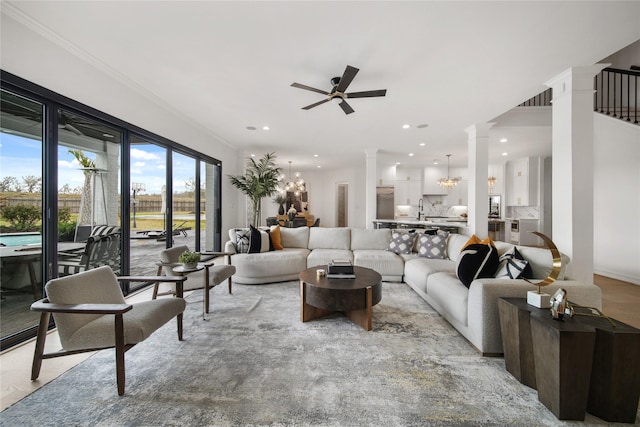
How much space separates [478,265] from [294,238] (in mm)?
3113

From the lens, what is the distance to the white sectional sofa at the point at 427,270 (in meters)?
1.97

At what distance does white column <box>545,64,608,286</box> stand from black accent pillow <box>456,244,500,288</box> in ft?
3.27

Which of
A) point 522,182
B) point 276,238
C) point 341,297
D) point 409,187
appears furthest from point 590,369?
point 409,187

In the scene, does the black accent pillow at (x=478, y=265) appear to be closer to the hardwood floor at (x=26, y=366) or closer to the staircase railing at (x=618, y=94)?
the hardwood floor at (x=26, y=366)

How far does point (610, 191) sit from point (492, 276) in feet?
13.4

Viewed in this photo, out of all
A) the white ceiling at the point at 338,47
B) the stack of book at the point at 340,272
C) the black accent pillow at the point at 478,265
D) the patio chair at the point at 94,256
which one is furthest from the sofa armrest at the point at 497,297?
the patio chair at the point at 94,256

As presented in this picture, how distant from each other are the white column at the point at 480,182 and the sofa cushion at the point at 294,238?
125 inches

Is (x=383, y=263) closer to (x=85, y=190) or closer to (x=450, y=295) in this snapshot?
(x=450, y=295)

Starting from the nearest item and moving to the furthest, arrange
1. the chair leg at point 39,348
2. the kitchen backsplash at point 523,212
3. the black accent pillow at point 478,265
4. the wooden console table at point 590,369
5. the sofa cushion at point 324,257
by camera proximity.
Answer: the wooden console table at point 590,369 → the chair leg at point 39,348 → the black accent pillow at point 478,265 → the sofa cushion at point 324,257 → the kitchen backsplash at point 523,212

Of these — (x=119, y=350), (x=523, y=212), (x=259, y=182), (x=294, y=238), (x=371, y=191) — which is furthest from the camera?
(x=523, y=212)

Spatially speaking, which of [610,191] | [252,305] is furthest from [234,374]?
[610,191]

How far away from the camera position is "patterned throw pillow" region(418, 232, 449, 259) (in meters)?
3.81

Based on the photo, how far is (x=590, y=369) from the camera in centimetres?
138

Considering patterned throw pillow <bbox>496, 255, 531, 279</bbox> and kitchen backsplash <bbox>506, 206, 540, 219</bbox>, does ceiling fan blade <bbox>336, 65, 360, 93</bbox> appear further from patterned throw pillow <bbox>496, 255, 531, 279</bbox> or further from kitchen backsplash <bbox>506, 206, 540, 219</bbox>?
kitchen backsplash <bbox>506, 206, 540, 219</bbox>
